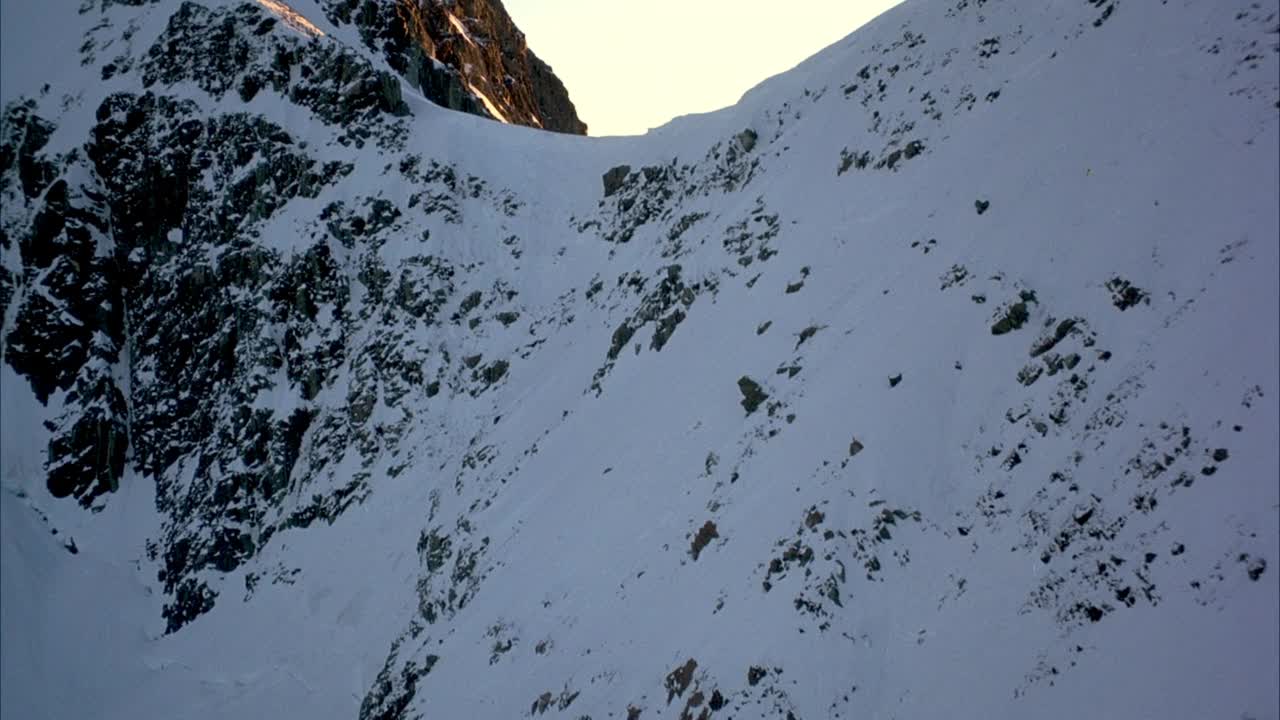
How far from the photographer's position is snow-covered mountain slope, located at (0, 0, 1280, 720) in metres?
12.9

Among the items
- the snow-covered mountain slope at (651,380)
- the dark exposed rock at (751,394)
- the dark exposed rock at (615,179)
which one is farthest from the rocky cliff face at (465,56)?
the dark exposed rock at (751,394)

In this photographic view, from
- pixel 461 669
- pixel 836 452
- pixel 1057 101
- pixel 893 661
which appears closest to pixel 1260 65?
pixel 1057 101

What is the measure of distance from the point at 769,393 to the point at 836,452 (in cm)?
318

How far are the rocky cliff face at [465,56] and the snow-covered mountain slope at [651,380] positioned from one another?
2.46 meters

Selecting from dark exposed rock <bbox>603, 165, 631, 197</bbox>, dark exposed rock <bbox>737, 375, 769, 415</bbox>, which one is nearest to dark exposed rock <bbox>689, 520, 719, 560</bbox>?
dark exposed rock <bbox>737, 375, 769, 415</bbox>

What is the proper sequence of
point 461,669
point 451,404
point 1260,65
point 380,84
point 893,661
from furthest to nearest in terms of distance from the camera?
point 380,84 → point 451,404 → point 461,669 → point 1260,65 → point 893,661

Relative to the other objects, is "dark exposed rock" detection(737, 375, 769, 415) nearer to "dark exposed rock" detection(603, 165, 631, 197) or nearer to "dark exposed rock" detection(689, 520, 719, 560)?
"dark exposed rock" detection(689, 520, 719, 560)

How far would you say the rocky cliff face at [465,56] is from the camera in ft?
157

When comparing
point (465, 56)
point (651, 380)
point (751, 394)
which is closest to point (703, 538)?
point (751, 394)

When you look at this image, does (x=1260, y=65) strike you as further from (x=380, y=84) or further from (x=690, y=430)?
(x=380, y=84)

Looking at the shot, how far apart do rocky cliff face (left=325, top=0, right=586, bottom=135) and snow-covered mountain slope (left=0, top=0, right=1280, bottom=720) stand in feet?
8.07

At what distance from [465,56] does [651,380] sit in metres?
35.4

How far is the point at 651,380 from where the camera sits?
80.4 ft

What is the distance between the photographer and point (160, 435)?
3706 cm
